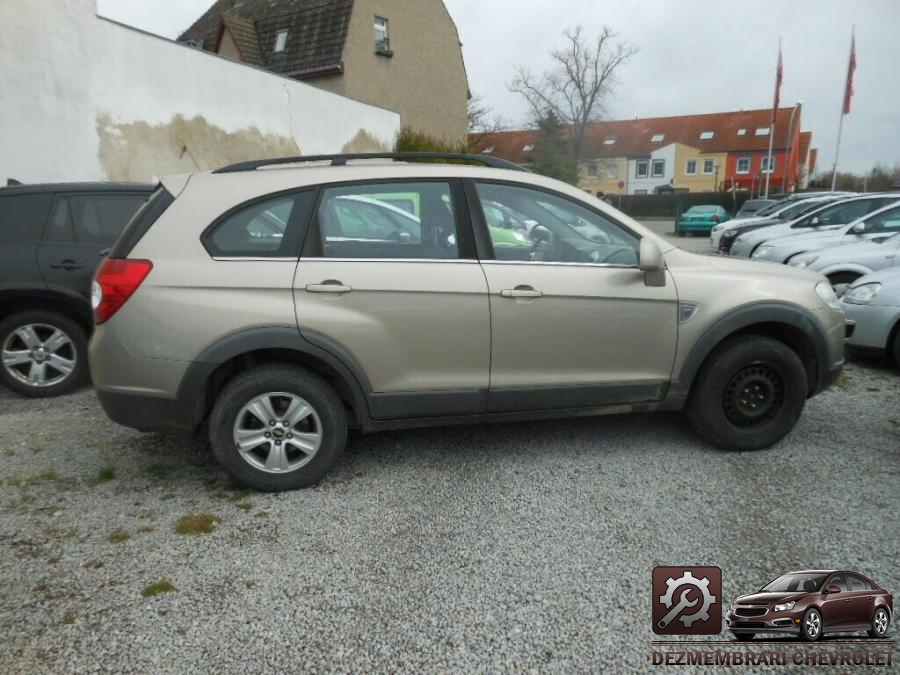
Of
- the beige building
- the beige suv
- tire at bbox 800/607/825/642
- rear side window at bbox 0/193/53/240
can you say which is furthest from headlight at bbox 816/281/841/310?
the beige building

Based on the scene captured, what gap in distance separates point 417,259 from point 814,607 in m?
2.36

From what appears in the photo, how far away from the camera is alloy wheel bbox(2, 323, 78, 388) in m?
5.29

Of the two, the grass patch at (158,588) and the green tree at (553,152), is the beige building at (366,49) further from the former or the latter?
the grass patch at (158,588)

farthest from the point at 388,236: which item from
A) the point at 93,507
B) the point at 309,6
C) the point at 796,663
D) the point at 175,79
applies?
the point at 309,6

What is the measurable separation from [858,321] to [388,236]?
16.0 ft

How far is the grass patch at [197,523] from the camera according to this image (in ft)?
10.5

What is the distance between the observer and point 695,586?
270 centimetres

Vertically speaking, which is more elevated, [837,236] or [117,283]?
[117,283]

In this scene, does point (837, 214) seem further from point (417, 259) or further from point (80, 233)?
point (80, 233)

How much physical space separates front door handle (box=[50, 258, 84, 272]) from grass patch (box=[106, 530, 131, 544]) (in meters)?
2.95

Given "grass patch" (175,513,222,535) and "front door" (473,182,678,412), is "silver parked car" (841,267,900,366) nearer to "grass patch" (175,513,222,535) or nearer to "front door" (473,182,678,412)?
"front door" (473,182,678,412)

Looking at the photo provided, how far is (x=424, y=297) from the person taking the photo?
3.48m

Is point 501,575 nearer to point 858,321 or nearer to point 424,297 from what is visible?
point 424,297

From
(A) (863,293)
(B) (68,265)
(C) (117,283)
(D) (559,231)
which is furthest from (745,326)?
(B) (68,265)
